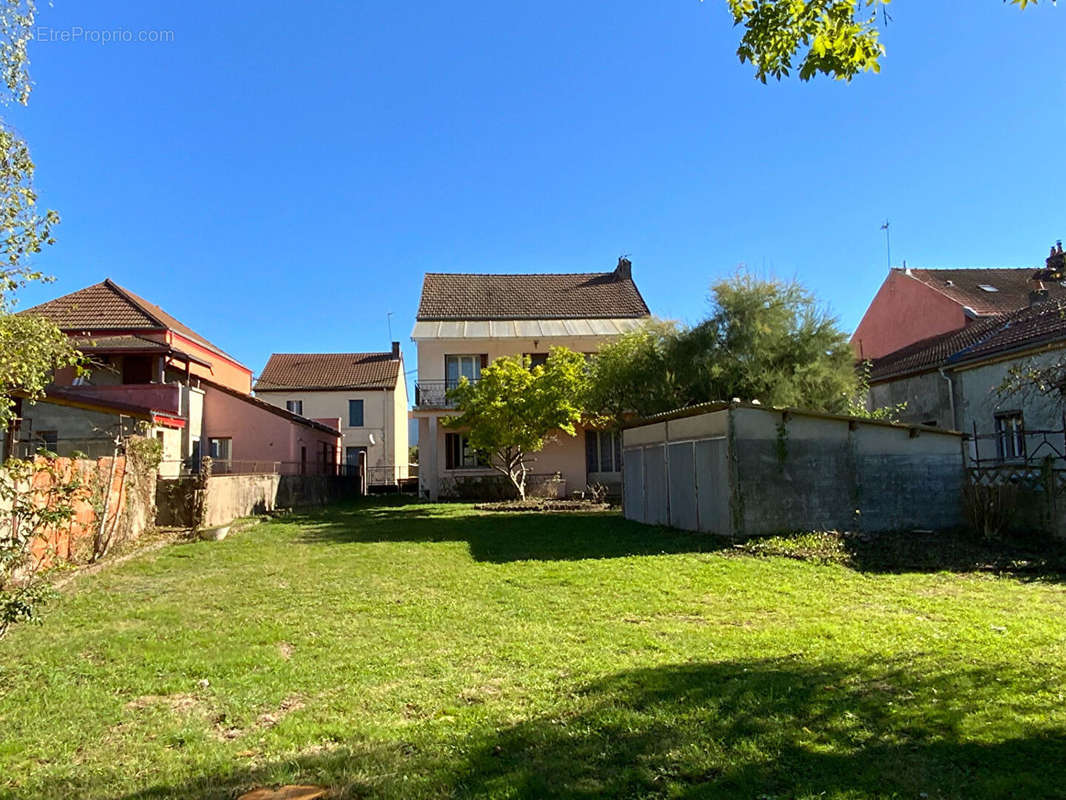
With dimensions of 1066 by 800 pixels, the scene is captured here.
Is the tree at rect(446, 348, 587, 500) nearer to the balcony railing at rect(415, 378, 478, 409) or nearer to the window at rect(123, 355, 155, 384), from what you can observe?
the balcony railing at rect(415, 378, 478, 409)

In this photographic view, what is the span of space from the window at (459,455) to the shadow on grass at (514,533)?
6.43m

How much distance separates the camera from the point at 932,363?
840 inches

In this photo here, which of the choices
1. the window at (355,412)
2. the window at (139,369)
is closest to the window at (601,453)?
the window at (139,369)

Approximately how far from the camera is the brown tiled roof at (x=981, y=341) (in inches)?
693

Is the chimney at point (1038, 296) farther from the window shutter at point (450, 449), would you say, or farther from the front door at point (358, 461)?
the front door at point (358, 461)

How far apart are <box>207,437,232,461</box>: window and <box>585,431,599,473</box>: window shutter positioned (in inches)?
571

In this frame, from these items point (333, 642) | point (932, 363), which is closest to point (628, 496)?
point (932, 363)

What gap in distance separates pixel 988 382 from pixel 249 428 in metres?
Answer: 25.5

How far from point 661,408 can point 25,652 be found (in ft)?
54.8

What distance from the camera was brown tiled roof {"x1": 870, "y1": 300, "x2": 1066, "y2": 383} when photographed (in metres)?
17.6

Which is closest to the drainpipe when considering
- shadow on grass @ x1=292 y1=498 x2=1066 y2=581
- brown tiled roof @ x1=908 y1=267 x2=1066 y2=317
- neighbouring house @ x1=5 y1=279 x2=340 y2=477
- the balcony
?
brown tiled roof @ x1=908 y1=267 x2=1066 y2=317

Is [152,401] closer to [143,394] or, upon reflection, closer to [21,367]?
[143,394]

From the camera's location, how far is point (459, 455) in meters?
30.9

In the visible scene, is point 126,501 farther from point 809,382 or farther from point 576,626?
point 809,382
